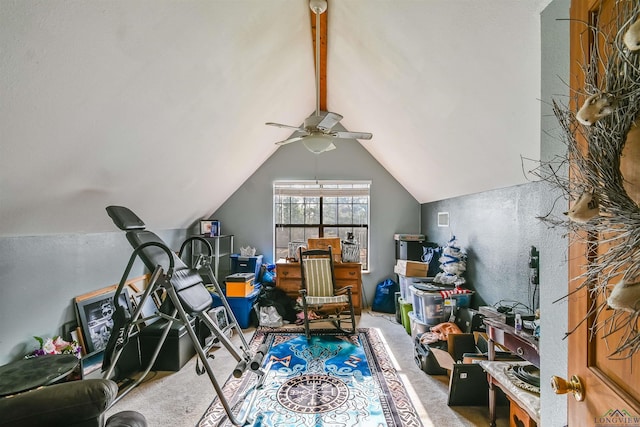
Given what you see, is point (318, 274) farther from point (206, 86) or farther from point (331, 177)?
point (206, 86)

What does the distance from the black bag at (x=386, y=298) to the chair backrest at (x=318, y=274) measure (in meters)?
1.00

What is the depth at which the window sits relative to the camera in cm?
492

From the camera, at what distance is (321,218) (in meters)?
4.98

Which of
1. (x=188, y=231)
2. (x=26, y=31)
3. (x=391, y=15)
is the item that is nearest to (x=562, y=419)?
(x=391, y=15)

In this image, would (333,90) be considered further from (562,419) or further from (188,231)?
(562,419)

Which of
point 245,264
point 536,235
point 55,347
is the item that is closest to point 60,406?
point 55,347

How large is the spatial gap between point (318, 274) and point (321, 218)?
1245 mm

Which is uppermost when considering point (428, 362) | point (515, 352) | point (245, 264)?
point (245, 264)

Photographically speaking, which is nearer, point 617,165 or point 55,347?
point 617,165

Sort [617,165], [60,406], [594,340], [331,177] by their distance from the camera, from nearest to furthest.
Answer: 1. [617,165]
2. [594,340]
3. [60,406]
4. [331,177]

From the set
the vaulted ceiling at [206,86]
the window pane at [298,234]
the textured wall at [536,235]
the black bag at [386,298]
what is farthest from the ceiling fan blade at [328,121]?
the black bag at [386,298]

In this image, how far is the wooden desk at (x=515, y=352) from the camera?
1.55 metres

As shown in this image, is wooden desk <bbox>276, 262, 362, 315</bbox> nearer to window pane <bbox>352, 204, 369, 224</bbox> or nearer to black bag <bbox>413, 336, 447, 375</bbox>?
window pane <bbox>352, 204, 369, 224</bbox>

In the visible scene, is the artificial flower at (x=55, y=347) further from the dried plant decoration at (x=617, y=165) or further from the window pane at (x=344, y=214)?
the window pane at (x=344, y=214)
